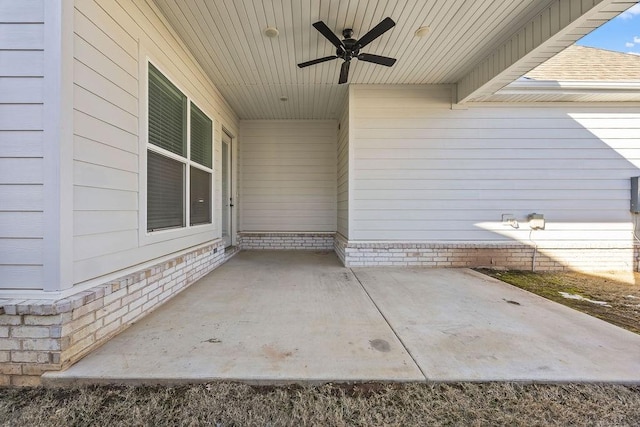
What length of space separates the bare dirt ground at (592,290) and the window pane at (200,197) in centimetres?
477

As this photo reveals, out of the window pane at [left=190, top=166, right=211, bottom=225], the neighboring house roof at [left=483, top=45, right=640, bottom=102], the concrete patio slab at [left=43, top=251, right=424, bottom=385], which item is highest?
the neighboring house roof at [left=483, top=45, right=640, bottom=102]

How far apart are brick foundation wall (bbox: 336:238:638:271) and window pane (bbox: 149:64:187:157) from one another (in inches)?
123

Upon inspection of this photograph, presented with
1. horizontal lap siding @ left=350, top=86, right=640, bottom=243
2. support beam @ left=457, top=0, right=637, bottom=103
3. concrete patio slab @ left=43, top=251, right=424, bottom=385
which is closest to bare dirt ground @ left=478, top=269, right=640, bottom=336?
horizontal lap siding @ left=350, top=86, right=640, bottom=243

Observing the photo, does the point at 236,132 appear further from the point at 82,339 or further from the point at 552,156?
the point at 552,156

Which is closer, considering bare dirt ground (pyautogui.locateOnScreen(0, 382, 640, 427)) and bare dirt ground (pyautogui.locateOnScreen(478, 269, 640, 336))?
bare dirt ground (pyautogui.locateOnScreen(0, 382, 640, 427))

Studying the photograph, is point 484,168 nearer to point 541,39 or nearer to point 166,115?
point 541,39

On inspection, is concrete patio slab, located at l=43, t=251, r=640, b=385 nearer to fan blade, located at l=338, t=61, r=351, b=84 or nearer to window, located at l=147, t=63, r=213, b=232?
window, located at l=147, t=63, r=213, b=232

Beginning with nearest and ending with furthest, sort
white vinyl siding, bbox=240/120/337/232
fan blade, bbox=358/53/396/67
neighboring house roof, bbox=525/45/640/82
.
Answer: fan blade, bbox=358/53/396/67 < neighboring house roof, bbox=525/45/640/82 < white vinyl siding, bbox=240/120/337/232

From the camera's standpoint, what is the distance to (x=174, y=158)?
3.34 metres

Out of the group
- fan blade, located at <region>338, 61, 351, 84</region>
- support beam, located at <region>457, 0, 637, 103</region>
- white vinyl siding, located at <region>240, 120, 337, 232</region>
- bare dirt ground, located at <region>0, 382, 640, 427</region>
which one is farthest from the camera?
white vinyl siding, located at <region>240, 120, 337, 232</region>

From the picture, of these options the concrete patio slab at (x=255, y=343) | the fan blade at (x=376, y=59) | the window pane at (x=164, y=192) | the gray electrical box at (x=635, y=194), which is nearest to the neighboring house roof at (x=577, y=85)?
the gray electrical box at (x=635, y=194)

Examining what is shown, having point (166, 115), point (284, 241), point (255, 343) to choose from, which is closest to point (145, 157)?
point (166, 115)

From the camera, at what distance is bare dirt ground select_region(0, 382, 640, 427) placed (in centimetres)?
144

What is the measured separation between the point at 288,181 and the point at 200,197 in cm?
266
